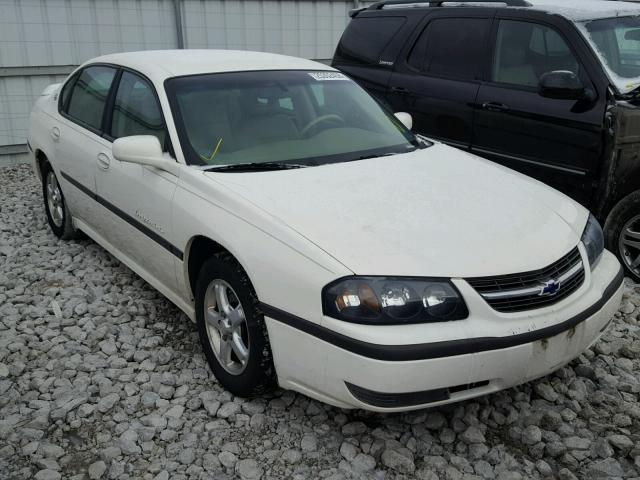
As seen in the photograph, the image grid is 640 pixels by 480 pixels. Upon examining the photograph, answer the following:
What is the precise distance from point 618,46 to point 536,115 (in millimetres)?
745

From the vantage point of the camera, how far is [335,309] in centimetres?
247

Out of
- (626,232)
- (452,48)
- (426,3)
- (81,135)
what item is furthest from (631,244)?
(81,135)

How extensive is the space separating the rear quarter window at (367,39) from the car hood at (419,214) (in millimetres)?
2671

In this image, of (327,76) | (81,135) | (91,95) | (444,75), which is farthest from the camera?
(444,75)

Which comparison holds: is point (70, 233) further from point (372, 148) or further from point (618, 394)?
point (618, 394)

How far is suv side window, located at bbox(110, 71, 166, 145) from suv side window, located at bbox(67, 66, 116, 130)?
8.8 inches

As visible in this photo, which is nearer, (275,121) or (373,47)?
(275,121)

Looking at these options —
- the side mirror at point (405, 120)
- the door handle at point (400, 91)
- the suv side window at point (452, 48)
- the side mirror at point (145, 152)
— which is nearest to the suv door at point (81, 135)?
the side mirror at point (145, 152)

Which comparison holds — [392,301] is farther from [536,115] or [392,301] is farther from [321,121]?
[536,115]

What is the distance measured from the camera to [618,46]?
4660 mm

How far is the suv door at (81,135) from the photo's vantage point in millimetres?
4258

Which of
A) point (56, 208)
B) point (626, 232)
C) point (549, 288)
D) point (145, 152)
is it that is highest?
point (145, 152)

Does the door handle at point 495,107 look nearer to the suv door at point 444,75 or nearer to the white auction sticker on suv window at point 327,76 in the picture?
the suv door at point 444,75

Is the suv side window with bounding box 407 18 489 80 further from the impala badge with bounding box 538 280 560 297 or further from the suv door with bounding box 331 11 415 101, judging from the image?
the impala badge with bounding box 538 280 560 297
